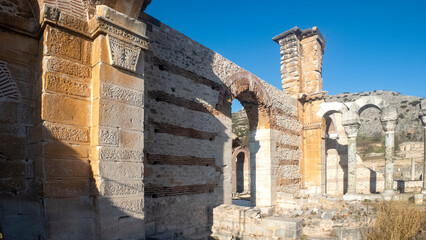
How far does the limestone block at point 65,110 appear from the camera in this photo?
10.6 feet

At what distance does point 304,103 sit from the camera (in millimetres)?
12289

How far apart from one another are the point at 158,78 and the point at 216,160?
2713 mm

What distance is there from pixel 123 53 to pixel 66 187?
1829 mm

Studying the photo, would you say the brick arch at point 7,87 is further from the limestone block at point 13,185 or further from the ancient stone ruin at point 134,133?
the limestone block at point 13,185

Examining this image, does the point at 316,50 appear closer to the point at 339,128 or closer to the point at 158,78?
the point at 339,128

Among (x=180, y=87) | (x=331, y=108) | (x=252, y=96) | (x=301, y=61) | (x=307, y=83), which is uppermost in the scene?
(x=301, y=61)

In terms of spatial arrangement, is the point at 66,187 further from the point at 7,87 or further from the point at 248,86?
the point at 248,86

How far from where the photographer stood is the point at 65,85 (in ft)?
11.2

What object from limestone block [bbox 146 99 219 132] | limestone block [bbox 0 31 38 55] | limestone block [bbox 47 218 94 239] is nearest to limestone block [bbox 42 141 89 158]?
limestone block [bbox 47 218 94 239]

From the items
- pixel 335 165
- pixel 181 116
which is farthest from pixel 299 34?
pixel 181 116

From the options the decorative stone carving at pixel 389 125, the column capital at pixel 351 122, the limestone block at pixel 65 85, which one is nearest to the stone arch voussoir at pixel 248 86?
the column capital at pixel 351 122

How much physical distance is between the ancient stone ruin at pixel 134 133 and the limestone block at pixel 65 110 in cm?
1

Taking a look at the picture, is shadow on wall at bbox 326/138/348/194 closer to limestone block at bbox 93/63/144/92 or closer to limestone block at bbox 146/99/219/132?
limestone block at bbox 146/99/219/132

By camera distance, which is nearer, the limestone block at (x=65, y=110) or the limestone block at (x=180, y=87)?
the limestone block at (x=65, y=110)
